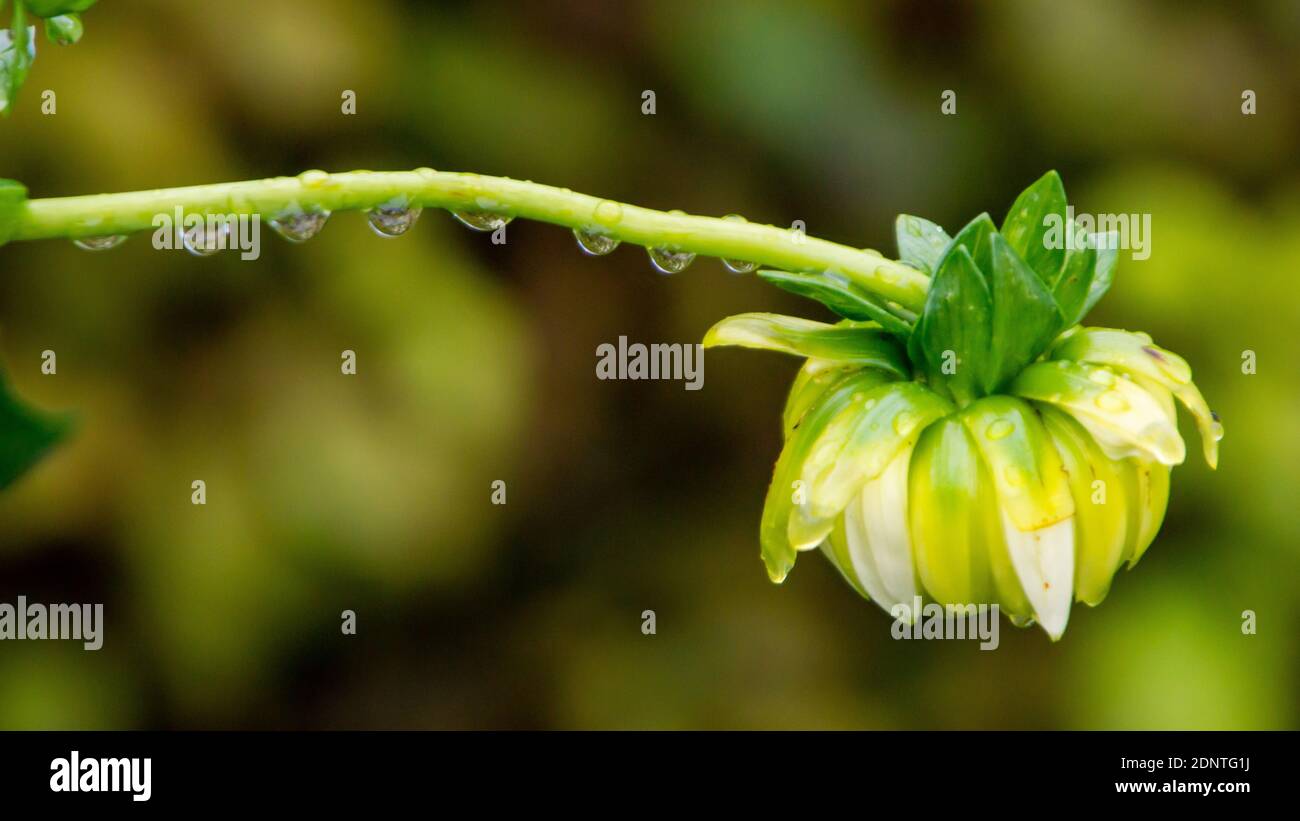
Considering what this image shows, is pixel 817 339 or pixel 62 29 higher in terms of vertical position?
pixel 62 29

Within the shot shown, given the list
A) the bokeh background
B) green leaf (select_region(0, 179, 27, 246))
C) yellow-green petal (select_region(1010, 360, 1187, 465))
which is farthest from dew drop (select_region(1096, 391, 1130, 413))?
the bokeh background

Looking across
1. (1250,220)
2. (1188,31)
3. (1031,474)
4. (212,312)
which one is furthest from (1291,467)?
(212,312)

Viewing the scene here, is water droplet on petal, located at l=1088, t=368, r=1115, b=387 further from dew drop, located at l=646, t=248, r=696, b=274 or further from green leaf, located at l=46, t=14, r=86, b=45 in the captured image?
green leaf, located at l=46, t=14, r=86, b=45

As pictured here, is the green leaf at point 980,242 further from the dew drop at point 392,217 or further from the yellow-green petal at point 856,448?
the dew drop at point 392,217

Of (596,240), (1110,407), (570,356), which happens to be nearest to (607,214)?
(596,240)

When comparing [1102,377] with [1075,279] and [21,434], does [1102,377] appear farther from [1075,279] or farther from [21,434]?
[21,434]

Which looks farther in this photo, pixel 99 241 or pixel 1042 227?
pixel 1042 227

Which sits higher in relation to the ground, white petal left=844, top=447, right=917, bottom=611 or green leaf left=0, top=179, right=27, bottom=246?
green leaf left=0, top=179, right=27, bottom=246
